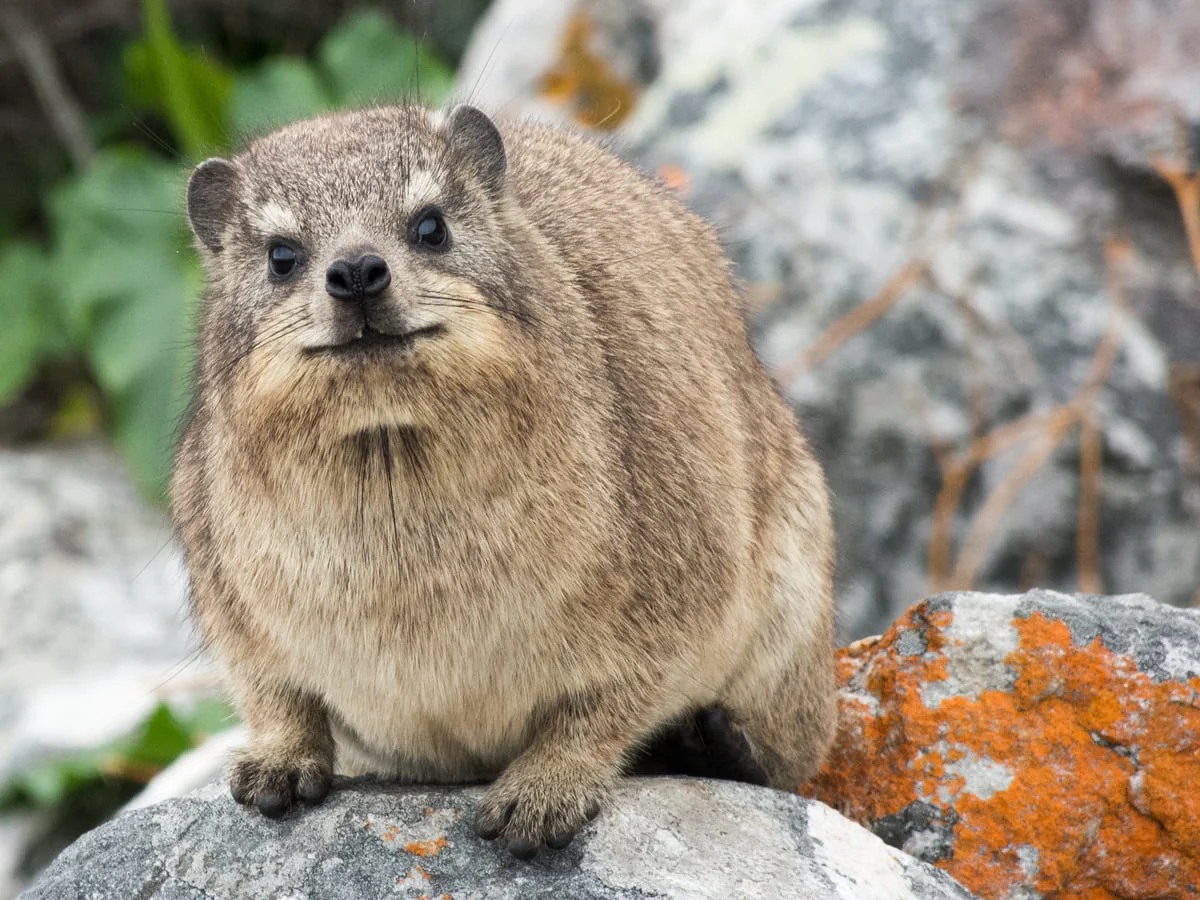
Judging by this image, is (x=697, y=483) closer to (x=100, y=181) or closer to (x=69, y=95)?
(x=100, y=181)

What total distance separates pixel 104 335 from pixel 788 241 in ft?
14.5

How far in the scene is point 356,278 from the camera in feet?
11.0

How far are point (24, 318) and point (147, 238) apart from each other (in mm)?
1585

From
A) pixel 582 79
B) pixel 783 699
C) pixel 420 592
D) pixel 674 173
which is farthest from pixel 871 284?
pixel 420 592

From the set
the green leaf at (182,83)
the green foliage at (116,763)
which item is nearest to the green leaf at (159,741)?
the green foliage at (116,763)

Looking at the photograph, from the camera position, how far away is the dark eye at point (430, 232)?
373 centimetres

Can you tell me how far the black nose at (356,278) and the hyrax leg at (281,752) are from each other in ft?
4.34

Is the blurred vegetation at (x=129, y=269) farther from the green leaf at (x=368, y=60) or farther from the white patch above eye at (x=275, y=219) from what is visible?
the white patch above eye at (x=275, y=219)

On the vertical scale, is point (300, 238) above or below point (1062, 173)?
above

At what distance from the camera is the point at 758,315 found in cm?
720

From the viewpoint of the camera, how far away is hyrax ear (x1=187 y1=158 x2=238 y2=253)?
4.15m

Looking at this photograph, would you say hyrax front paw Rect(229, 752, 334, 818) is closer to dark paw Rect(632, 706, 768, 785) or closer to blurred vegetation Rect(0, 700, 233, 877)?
dark paw Rect(632, 706, 768, 785)

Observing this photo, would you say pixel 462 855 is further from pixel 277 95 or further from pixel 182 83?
pixel 182 83

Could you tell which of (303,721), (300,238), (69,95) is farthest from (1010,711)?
(69,95)
